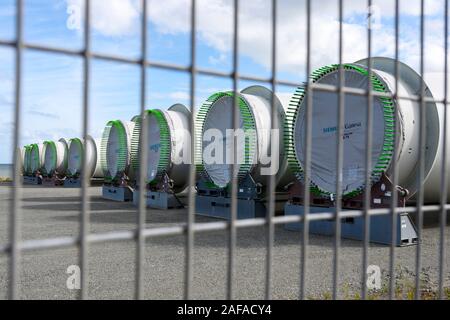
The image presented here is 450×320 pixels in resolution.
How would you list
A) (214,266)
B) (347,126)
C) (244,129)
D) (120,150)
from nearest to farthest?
(214,266) → (347,126) → (244,129) → (120,150)

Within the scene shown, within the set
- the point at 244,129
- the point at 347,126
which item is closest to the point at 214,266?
the point at 347,126

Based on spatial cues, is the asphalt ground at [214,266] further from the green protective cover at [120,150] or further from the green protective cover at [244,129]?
the green protective cover at [120,150]

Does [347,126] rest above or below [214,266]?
above

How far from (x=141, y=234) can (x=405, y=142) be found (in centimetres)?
652

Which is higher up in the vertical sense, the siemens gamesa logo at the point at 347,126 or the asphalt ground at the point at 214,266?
the siemens gamesa logo at the point at 347,126

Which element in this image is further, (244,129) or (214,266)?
(244,129)

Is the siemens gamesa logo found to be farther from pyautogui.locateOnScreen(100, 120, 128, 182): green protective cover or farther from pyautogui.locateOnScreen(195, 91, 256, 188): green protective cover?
pyautogui.locateOnScreen(100, 120, 128, 182): green protective cover

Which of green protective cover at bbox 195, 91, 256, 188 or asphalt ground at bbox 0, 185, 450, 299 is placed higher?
green protective cover at bbox 195, 91, 256, 188

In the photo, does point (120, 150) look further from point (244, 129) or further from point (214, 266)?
point (214, 266)

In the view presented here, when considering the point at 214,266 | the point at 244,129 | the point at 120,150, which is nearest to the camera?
the point at 214,266

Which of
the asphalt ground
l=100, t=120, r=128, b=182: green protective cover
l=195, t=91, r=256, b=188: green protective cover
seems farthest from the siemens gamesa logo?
l=100, t=120, r=128, b=182: green protective cover

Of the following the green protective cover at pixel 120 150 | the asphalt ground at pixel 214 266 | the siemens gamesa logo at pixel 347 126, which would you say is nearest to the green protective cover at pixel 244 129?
the asphalt ground at pixel 214 266
